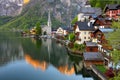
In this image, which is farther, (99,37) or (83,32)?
(83,32)

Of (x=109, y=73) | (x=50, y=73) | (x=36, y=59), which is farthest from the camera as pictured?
(x=36, y=59)

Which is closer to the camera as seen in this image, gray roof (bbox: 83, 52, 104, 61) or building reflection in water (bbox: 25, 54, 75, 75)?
gray roof (bbox: 83, 52, 104, 61)

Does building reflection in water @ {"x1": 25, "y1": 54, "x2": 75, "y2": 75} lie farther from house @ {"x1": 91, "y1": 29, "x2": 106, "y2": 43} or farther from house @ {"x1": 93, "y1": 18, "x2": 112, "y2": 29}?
house @ {"x1": 93, "y1": 18, "x2": 112, "y2": 29}

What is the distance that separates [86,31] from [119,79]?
1705 inches

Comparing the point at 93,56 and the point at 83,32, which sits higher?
the point at 83,32

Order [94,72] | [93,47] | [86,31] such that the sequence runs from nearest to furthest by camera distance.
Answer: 1. [94,72]
2. [93,47]
3. [86,31]

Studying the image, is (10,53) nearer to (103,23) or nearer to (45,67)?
(45,67)

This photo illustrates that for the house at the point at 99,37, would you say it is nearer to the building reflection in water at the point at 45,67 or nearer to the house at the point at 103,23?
the house at the point at 103,23

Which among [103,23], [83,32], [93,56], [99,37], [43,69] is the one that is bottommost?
[43,69]

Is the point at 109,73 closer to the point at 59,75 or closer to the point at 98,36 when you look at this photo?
the point at 59,75

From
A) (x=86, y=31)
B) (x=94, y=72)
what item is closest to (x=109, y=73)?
(x=94, y=72)

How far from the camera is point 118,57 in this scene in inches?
935

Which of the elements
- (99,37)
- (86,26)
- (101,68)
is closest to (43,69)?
(101,68)

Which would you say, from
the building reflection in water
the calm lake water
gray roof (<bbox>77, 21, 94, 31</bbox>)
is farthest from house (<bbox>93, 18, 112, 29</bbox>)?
the building reflection in water
